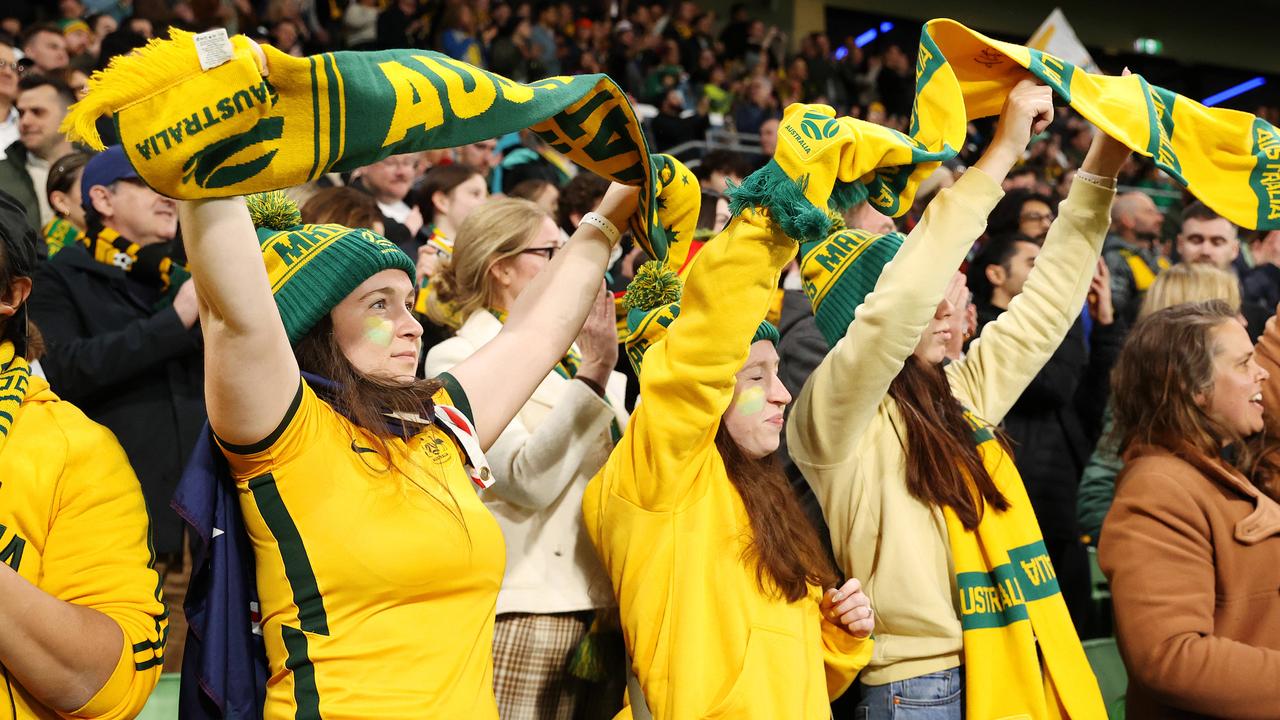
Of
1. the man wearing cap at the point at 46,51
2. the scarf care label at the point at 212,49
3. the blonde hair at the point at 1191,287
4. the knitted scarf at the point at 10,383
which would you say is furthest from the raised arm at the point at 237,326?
the man wearing cap at the point at 46,51

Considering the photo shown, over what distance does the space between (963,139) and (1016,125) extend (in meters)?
0.20

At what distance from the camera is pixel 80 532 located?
167cm

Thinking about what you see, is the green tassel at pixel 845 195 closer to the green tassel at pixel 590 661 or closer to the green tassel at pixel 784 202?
the green tassel at pixel 784 202

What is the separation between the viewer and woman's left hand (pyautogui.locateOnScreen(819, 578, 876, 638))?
2230 millimetres

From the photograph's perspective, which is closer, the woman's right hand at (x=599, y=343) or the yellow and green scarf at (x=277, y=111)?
the yellow and green scarf at (x=277, y=111)

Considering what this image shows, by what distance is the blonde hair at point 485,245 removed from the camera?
2.88 meters

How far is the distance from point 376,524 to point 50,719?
505mm

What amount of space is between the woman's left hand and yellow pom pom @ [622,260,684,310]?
0.63 metres

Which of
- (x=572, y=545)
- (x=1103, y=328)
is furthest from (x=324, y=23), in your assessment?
(x=572, y=545)

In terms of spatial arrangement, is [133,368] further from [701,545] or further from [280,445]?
[701,545]

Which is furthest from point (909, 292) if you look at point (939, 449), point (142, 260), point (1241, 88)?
point (1241, 88)

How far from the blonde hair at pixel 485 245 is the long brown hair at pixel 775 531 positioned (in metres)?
0.82

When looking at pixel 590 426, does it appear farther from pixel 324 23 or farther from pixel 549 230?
pixel 324 23

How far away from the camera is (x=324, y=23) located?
32.2ft
